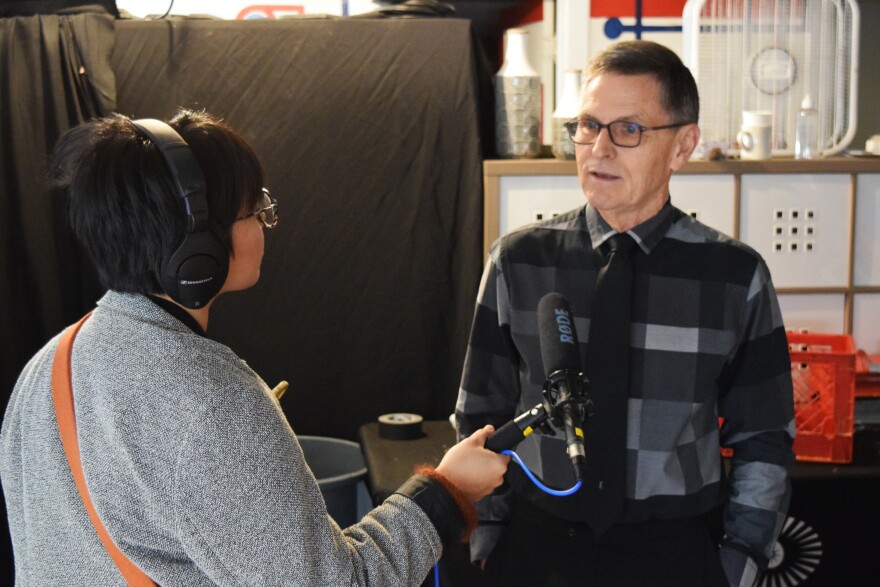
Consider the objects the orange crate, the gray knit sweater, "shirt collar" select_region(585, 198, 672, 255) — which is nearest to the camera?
the gray knit sweater

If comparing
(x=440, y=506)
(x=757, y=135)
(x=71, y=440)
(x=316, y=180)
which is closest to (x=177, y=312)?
(x=71, y=440)

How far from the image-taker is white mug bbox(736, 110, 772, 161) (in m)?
2.80

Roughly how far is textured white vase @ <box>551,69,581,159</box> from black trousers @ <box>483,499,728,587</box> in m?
1.39

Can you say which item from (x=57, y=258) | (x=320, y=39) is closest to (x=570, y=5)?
(x=320, y=39)

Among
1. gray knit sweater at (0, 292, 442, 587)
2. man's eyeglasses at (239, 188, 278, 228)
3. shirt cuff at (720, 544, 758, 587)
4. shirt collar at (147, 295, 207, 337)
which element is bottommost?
shirt cuff at (720, 544, 758, 587)

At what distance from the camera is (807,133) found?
9.36 feet

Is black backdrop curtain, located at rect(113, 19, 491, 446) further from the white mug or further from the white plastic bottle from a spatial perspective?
the white plastic bottle

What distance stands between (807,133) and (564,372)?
199 centimetres

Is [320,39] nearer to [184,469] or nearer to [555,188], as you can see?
[555,188]

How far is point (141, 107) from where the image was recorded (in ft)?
9.09

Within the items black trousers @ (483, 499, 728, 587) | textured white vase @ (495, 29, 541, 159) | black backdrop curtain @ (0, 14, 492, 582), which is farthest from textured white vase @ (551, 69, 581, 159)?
black trousers @ (483, 499, 728, 587)

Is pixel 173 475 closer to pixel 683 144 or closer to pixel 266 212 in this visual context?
pixel 266 212

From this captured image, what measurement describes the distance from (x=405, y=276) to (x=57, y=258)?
39.4 inches

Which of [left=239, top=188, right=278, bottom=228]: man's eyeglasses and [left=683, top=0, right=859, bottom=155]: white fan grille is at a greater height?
[left=683, top=0, right=859, bottom=155]: white fan grille
